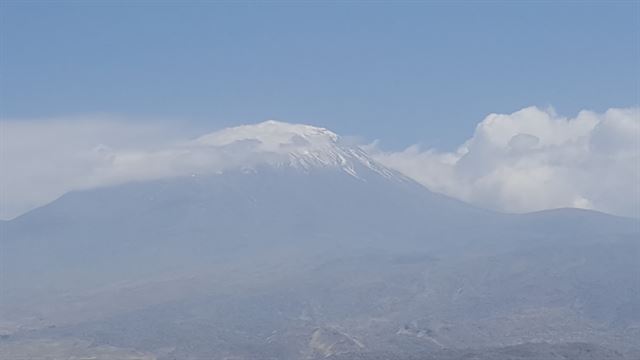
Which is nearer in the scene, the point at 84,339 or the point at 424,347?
the point at 424,347

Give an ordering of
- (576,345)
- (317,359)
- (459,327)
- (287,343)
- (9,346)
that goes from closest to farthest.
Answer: (576,345)
(317,359)
(287,343)
(459,327)
(9,346)

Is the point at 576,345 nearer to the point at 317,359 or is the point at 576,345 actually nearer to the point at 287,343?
the point at 317,359

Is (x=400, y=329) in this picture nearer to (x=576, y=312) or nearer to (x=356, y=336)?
(x=356, y=336)

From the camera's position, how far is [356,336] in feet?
575

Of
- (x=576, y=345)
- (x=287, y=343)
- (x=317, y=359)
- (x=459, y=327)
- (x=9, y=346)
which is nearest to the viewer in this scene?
(x=576, y=345)

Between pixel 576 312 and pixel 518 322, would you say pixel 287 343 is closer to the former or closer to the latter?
pixel 518 322

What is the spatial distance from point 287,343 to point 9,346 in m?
49.7

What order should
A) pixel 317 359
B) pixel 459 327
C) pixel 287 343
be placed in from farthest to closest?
pixel 459 327, pixel 287 343, pixel 317 359

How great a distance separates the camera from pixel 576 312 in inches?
7559

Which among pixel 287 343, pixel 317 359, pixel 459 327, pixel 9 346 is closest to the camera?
pixel 317 359

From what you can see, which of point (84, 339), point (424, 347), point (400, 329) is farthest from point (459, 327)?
point (84, 339)

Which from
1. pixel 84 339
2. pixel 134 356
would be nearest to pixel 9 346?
pixel 84 339

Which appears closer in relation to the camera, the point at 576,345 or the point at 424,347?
the point at 576,345

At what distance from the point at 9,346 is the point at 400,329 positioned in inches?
2402
